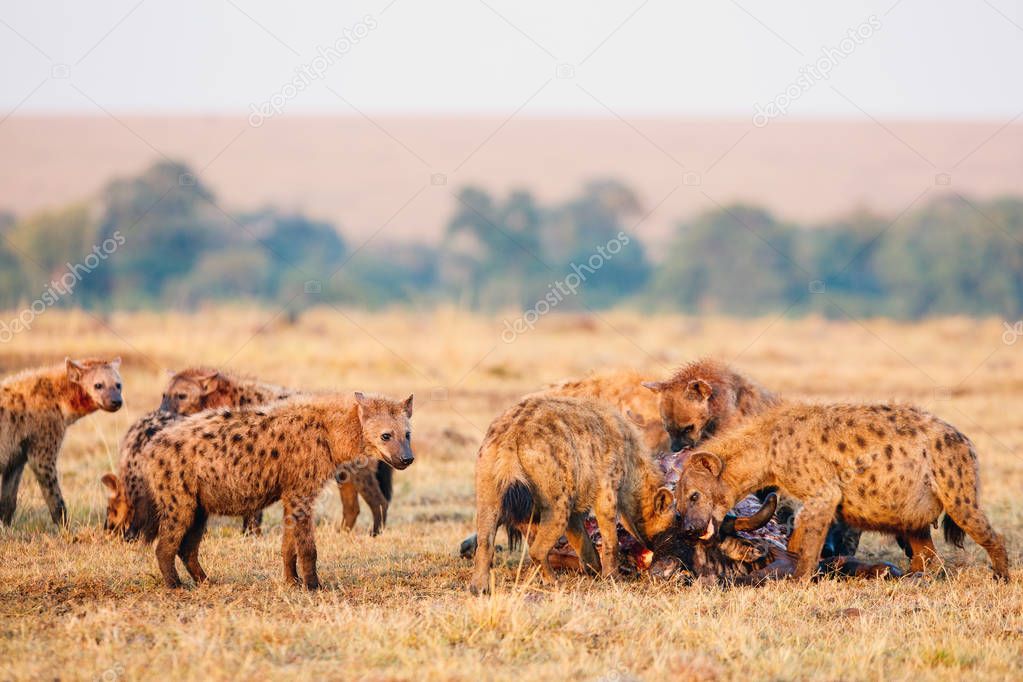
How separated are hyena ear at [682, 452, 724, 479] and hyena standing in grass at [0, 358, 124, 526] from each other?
4.24 meters

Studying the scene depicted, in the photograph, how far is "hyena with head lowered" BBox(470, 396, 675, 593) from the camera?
21.0ft

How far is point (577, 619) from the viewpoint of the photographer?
550 centimetres

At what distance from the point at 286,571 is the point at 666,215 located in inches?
2674

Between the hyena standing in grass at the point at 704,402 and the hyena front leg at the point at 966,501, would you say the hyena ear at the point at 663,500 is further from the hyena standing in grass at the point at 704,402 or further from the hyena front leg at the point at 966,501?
the hyena front leg at the point at 966,501

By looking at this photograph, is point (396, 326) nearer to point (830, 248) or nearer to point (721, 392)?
point (721, 392)

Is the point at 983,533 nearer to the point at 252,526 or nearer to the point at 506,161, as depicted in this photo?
the point at 252,526

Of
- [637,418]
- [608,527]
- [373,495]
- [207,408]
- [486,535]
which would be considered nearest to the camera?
[486,535]

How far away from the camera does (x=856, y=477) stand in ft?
22.7

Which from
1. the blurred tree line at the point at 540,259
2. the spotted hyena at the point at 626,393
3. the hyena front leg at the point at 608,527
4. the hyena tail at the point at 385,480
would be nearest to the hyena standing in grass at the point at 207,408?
the hyena tail at the point at 385,480

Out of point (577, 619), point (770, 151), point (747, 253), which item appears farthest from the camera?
point (770, 151)

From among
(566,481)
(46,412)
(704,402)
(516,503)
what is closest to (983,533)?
(704,402)

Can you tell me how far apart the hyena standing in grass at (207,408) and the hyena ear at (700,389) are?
2257mm

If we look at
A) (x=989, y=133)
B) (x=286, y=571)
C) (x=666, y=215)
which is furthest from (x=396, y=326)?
(x=989, y=133)

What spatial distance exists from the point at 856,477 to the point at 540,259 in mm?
40163
